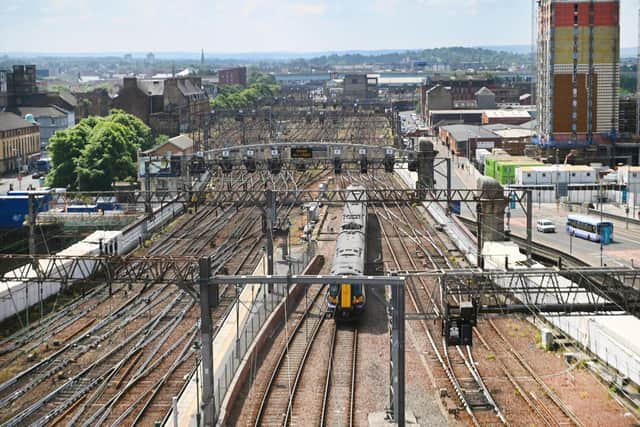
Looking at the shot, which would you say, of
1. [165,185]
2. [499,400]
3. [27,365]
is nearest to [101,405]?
[27,365]

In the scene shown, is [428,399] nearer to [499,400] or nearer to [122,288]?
[499,400]

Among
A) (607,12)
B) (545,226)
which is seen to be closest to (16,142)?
(545,226)

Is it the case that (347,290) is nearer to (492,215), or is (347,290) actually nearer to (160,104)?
(492,215)

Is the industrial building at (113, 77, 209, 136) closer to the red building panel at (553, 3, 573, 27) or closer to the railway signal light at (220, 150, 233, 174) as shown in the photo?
the red building panel at (553, 3, 573, 27)

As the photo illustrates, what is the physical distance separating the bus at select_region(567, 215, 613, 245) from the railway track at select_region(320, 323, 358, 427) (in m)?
15.3

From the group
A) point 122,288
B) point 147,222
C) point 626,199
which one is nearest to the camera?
point 122,288

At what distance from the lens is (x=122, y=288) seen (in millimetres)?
→ 28297

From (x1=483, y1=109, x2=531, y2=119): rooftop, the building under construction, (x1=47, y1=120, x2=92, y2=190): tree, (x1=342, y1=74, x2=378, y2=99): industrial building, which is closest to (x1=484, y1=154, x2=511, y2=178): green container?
the building under construction

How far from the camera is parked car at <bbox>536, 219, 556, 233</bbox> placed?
39.5 m

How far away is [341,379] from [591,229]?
67.9 feet

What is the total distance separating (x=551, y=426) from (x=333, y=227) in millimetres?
25076

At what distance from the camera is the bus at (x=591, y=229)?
3581 centimetres

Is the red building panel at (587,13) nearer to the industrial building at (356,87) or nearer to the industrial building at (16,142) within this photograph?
the industrial building at (16,142)

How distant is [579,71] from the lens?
186 ft
